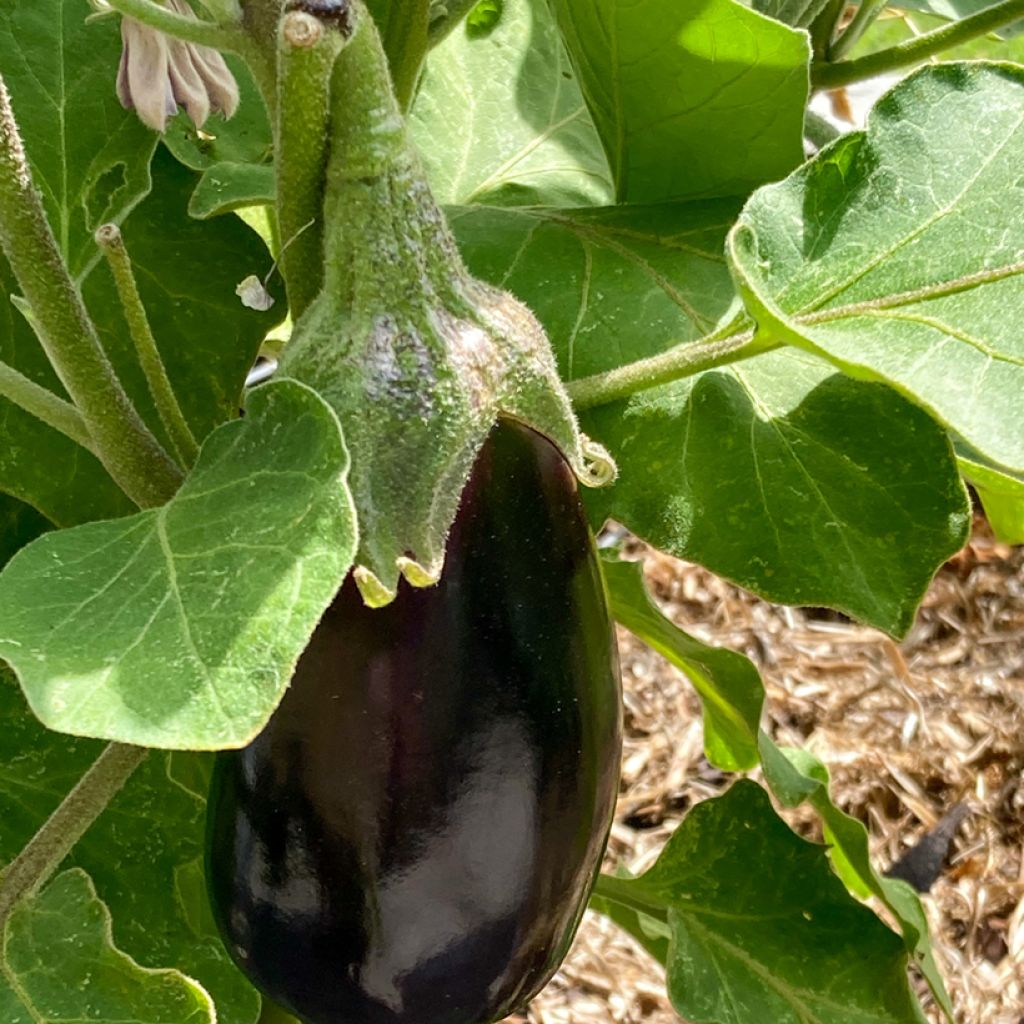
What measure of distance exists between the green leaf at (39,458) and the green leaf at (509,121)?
0.22m

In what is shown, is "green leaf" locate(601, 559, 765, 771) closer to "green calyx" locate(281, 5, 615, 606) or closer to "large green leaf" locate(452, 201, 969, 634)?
"large green leaf" locate(452, 201, 969, 634)

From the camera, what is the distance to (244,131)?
774mm

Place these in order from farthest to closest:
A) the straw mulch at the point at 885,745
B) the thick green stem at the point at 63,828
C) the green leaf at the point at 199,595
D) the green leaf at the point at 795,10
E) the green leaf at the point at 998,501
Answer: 1. the straw mulch at the point at 885,745
2. the green leaf at the point at 795,10
3. the green leaf at the point at 998,501
4. the thick green stem at the point at 63,828
5. the green leaf at the point at 199,595

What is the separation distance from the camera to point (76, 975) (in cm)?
58

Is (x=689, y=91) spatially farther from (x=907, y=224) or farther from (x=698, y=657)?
(x=698, y=657)

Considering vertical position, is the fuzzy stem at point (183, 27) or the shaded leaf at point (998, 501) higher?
the fuzzy stem at point (183, 27)

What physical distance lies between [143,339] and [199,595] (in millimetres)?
179

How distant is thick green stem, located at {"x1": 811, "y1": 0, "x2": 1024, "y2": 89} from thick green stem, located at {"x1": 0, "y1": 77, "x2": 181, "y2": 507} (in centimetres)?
48

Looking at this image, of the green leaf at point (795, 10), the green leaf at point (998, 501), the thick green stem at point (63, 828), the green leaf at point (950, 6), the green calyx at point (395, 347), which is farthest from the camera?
the green leaf at point (950, 6)

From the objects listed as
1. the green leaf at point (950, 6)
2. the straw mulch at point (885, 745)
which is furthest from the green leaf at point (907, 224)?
the straw mulch at point (885, 745)

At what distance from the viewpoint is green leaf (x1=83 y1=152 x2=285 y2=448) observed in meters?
0.70

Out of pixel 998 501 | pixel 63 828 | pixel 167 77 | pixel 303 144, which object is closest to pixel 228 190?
pixel 167 77

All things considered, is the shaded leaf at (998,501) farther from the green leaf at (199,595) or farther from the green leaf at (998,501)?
the green leaf at (199,595)

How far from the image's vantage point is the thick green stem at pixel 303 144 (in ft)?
1.50
